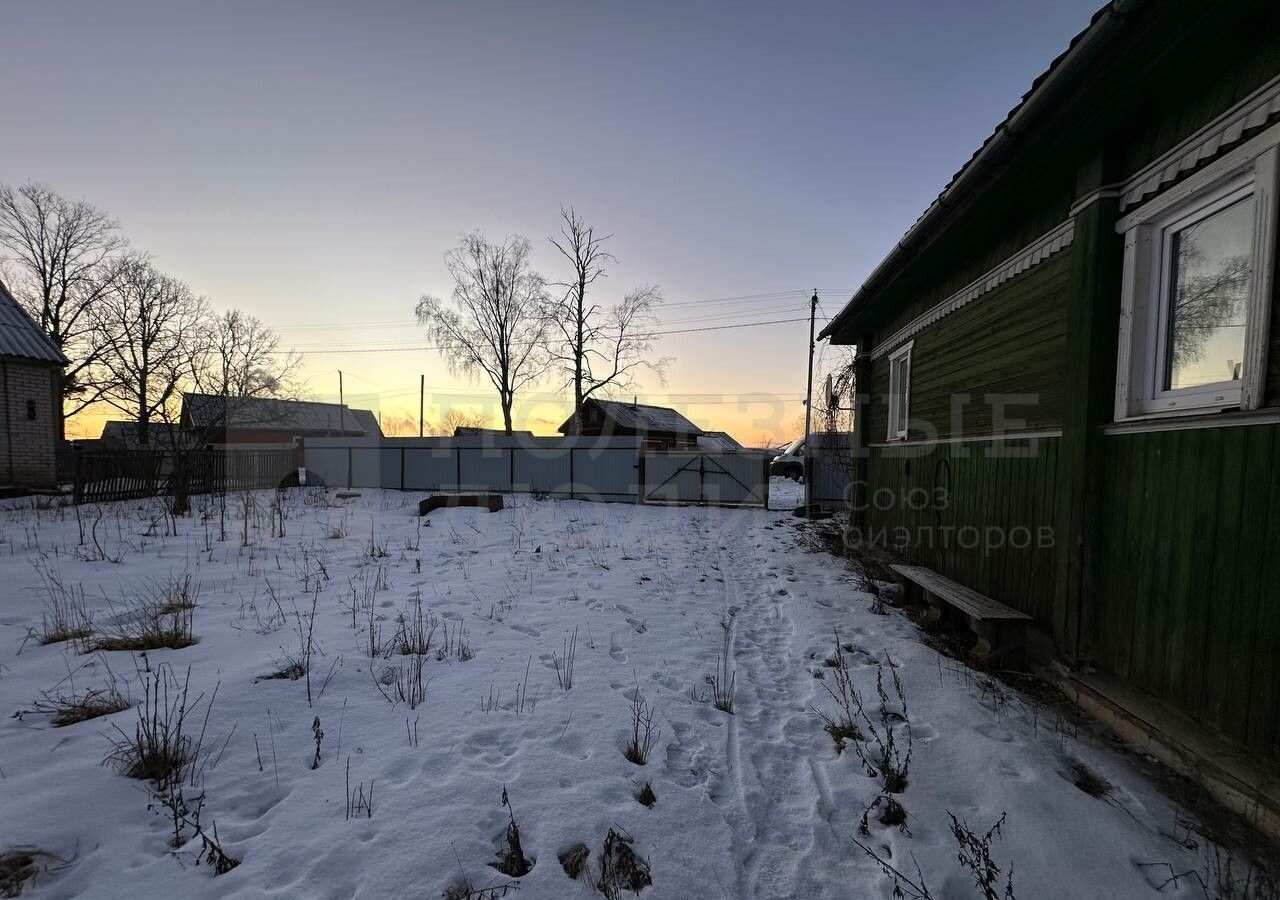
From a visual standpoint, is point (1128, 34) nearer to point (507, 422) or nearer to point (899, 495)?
point (899, 495)

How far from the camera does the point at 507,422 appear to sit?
28344 millimetres

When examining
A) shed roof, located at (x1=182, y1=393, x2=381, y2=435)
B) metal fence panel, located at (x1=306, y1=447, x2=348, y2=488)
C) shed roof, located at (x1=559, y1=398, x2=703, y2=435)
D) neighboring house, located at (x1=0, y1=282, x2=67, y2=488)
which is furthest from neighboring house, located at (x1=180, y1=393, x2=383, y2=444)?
shed roof, located at (x1=559, y1=398, x2=703, y2=435)

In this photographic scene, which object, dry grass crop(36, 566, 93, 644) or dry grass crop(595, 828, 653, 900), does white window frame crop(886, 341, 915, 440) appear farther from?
dry grass crop(36, 566, 93, 644)

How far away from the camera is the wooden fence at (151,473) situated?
11.0 m

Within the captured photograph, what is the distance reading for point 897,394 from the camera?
6953 mm

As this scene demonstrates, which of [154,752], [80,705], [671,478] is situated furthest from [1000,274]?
[671,478]

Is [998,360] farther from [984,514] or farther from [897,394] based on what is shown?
[897,394]

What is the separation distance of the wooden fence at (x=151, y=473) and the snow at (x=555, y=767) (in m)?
8.66

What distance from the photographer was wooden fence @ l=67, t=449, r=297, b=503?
1104 cm

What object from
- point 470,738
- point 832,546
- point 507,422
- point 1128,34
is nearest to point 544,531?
point 832,546

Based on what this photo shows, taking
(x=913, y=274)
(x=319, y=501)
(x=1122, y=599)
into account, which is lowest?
(x=319, y=501)

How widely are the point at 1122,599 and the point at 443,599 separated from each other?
17.3 ft

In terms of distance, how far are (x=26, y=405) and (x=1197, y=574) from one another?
2089 cm

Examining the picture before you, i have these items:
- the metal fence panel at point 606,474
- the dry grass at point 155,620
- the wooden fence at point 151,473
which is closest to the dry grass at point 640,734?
the dry grass at point 155,620
